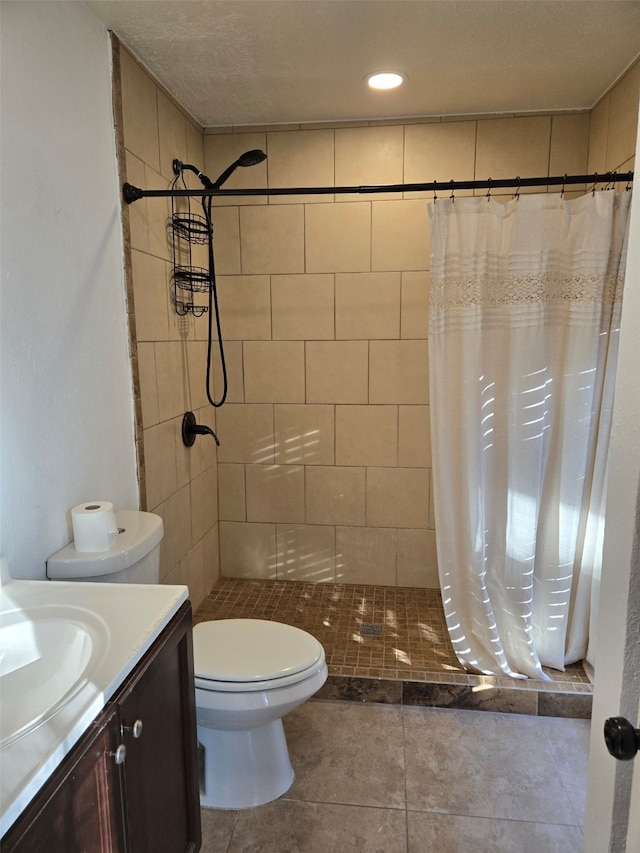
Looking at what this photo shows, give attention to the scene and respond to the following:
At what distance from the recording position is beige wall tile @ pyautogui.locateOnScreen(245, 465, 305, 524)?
3.08 m

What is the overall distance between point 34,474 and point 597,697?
4.56 feet

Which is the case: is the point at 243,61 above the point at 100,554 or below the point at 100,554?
above

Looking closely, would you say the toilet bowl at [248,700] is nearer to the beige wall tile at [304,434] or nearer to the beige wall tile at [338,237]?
the beige wall tile at [304,434]

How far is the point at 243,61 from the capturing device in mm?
2141

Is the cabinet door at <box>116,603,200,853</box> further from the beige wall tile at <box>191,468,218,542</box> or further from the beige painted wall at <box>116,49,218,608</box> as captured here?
the beige wall tile at <box>191,468,218,542</box>

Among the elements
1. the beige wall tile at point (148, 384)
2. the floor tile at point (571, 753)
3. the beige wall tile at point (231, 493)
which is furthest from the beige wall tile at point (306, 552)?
the floor tile at point (571, 753)

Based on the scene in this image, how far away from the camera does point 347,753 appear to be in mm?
2055

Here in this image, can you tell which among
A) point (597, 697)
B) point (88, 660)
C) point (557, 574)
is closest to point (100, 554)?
point (88, 660)

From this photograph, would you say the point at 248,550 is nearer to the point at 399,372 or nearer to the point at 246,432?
the point at 246,432

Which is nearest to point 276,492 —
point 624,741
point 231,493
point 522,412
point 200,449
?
point 231,493

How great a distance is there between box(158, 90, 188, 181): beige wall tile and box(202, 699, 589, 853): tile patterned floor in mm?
2276

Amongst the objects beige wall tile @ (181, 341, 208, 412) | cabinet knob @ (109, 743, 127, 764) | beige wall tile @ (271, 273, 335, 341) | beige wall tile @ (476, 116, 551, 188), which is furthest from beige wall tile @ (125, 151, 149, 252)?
cabinet knob @ (109, 743, 127, 764)

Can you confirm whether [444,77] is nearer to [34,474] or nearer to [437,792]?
[34,474]

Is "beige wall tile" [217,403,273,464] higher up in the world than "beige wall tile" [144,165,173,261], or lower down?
lower down
